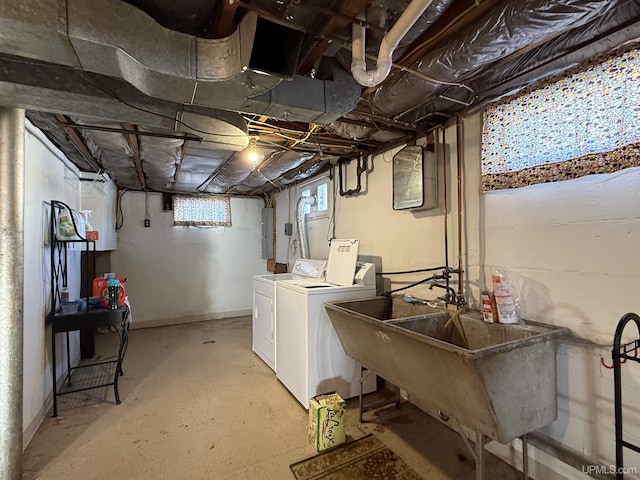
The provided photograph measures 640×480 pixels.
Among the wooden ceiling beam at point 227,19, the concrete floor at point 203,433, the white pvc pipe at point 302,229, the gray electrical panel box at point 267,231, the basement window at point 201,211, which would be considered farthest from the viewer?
the gray electrical panel box at point 267,231

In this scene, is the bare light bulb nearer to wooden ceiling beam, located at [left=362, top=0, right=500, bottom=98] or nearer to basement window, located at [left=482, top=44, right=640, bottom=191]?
wooden ceiling beam, located at [left=362, top=0, right=500, bottom=98]

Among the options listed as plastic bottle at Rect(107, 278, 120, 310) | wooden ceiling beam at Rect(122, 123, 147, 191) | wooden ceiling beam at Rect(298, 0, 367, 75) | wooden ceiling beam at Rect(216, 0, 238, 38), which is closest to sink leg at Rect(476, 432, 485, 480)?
wooden ceiling beam at Rect(298, 0, 367, 75)

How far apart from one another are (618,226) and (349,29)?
1556mm

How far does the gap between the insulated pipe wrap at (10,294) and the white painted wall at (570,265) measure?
2.78 m

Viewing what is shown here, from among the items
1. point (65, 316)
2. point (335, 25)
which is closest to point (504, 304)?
point (335, 25)

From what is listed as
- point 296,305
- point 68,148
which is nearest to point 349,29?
point 296,305

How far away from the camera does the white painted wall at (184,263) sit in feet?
17.0

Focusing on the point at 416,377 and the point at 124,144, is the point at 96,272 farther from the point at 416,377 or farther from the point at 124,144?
the point at 416,377

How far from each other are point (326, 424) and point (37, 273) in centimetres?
242

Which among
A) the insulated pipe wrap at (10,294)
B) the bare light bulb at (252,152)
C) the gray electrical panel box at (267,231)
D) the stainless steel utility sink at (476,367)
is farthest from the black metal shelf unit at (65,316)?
the gray electrical panel box at (267,231)

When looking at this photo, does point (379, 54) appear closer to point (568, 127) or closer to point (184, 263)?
point (568, 127)

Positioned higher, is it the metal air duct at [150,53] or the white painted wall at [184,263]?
the metal air duct at [150,53]

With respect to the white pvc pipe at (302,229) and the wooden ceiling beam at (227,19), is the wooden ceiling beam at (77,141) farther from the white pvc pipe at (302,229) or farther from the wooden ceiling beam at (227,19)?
the white pvc pipe at (302,229)
